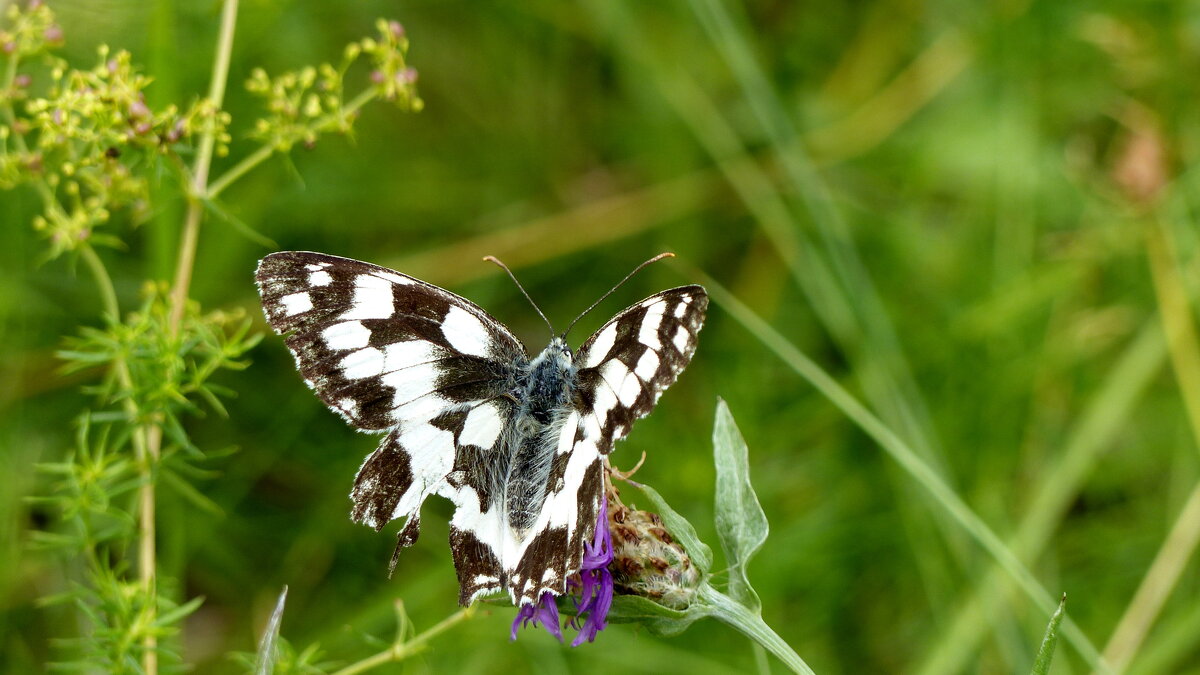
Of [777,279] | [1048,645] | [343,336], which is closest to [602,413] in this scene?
[343,336]

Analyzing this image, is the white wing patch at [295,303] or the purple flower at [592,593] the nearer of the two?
the purple flower at [592,593]

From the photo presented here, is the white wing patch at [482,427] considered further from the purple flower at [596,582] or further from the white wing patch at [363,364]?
the purple flower at [596,582]

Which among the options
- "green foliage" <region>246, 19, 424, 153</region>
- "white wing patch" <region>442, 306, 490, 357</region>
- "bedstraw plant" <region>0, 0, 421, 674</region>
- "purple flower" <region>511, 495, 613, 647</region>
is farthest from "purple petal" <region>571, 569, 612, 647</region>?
"green foliage" <region>246, 19, 424, 153</region>

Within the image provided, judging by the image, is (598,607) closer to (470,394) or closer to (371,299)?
(470,394)

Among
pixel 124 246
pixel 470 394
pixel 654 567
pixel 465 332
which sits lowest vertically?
pixel 654 567

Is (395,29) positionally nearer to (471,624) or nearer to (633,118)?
(471,624)

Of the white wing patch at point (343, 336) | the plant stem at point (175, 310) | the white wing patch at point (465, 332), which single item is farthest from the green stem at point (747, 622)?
the plant stem at point (175, 310)
